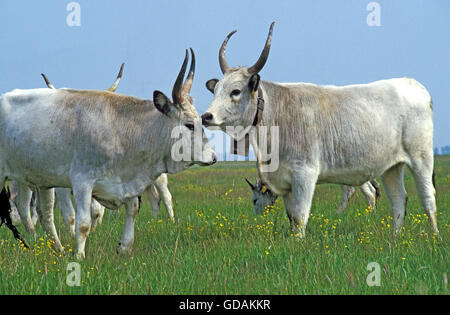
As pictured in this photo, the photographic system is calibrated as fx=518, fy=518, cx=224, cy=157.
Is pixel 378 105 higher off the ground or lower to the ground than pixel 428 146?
higher

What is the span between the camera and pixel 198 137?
6.41 metres

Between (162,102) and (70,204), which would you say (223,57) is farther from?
(70,204)

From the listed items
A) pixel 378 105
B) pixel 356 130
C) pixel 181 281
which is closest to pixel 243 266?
pixel 181 281

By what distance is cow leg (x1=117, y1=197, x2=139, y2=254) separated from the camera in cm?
665

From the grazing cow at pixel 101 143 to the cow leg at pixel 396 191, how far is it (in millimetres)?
3125

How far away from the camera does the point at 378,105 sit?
24.5 ft

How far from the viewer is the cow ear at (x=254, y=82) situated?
21.9 feet

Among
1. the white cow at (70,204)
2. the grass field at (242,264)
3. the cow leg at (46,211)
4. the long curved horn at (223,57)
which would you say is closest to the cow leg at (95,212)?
the white cow at (70,204)

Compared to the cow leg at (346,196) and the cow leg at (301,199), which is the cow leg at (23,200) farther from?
the cow leg at (346,196)

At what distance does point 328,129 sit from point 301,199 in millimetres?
1128

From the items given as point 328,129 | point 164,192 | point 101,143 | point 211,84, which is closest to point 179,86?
point 101,143

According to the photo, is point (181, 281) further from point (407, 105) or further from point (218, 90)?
point (407, 105)

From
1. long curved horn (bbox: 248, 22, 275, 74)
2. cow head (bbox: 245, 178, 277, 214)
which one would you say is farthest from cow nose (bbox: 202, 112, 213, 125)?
cow head (bbox: 245, 178, 277, 214)
